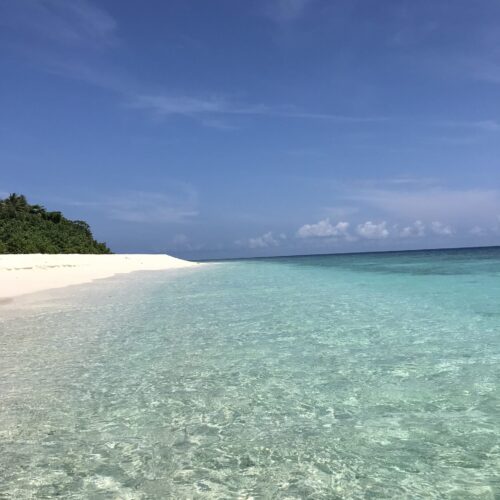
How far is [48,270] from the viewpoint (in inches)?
1441

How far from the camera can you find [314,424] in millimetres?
4547

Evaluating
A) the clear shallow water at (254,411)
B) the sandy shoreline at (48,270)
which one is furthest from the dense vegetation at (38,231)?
the clear shallow water at (254,411)

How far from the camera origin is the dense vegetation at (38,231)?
50.9 meters

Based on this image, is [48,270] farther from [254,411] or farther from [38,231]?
[254,411]

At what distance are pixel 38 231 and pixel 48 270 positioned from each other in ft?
88.1

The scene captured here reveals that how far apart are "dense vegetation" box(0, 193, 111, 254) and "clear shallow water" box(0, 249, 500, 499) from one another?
44898 mm

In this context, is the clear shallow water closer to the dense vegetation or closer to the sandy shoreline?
the sandy shoreline

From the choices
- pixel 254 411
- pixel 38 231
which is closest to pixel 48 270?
pixel 38 231

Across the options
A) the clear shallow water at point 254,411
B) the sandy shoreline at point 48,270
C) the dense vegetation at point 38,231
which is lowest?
the clear shallow water at point 254,411

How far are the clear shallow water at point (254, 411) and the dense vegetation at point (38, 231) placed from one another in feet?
147

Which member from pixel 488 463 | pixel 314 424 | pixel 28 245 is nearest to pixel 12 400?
pixel 314 424

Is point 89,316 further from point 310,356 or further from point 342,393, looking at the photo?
point 342,393

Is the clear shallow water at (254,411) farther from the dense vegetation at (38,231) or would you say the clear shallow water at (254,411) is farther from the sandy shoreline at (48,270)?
the dense vegetation at (38,231)

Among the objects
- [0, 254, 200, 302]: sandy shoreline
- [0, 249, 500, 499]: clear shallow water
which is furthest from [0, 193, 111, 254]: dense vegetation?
[0, 249, 500, 499]: clear shallow water
